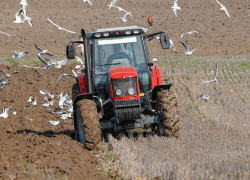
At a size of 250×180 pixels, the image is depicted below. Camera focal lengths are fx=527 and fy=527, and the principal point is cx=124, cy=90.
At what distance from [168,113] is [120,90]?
2.91ft

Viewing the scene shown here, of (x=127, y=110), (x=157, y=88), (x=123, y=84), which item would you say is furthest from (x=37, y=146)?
(x=157, y=88)

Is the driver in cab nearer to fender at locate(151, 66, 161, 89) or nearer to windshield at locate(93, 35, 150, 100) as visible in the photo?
windshield at locate(93, 35, 150, 100)

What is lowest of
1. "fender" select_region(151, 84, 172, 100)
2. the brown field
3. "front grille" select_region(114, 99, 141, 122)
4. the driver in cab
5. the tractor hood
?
the brown field

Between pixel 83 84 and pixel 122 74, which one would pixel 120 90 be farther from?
pixel 83 84

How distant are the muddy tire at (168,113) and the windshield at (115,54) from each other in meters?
0.76

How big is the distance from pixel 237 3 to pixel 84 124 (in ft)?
109

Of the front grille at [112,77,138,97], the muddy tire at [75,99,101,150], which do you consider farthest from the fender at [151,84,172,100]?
the muddy tire at [75,99,101,150]

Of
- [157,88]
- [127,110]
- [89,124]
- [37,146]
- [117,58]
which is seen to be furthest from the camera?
[117,58]

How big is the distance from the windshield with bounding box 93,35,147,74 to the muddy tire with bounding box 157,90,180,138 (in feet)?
2.51

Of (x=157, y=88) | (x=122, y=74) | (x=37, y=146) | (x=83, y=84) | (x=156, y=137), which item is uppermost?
(x=122, y=74)

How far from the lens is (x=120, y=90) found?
8695mm

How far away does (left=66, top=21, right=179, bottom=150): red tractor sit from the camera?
8594mm

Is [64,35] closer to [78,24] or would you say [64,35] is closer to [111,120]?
[78,24]

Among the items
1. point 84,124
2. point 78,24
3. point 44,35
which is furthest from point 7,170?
point 44,35
